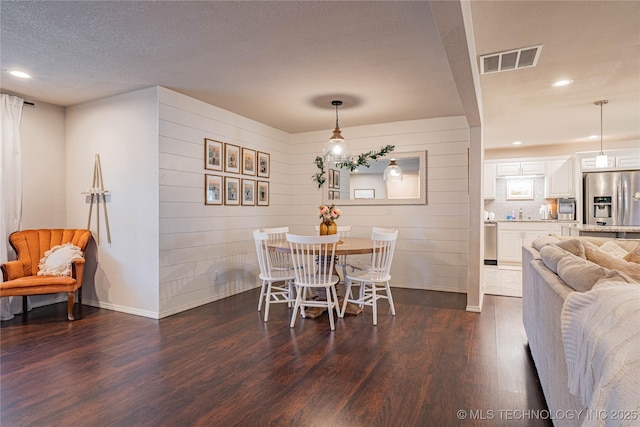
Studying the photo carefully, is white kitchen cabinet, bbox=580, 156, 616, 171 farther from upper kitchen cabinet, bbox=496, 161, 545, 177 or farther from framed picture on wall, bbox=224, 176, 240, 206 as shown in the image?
framed picture on wall, bbox=224, 176, 240, 206

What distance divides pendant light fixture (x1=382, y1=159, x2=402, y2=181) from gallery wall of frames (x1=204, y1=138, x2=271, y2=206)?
72.3 inches

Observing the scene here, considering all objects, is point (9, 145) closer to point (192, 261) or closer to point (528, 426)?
point (192, 261)

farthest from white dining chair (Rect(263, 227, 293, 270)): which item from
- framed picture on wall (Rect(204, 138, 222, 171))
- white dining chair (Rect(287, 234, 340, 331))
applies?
framed picture on wall (Rect(204, 138, 222, 171))

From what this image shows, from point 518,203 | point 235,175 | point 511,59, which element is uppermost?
point 511,59

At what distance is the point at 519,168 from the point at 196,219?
655 centimetres

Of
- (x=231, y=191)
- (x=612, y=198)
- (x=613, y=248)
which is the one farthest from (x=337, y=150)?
(x=612, y=198)

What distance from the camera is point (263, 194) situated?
5.37 m

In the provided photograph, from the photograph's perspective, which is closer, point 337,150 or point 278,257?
point 337,150

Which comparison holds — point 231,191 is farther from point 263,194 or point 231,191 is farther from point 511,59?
point 511,59

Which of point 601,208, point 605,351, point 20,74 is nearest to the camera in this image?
point 605,351

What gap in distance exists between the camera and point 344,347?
292 centimetres

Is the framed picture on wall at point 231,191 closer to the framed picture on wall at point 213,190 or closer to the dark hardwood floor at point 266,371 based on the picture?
the framed picture on wall at point 213,190

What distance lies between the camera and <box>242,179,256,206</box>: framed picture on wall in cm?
498

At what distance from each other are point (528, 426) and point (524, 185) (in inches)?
265
